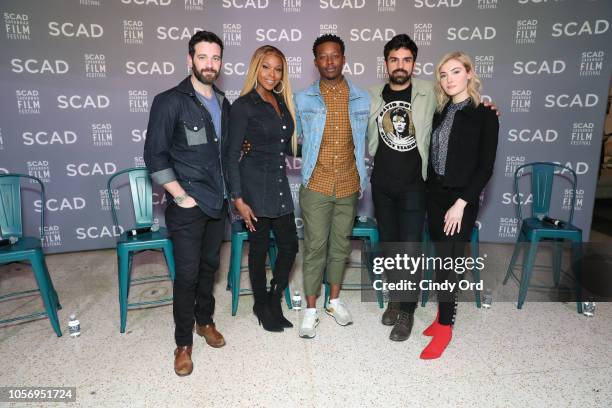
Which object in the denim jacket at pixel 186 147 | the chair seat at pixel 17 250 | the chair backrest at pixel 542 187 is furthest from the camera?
the chair backrest at pixel 542 187

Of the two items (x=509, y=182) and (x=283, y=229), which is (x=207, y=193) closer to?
(x=283, y=229)

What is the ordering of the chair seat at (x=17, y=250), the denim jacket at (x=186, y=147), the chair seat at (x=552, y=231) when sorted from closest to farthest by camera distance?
the denim jacket at (x=186, y=147)
the chair seat at (x=17, y=250)
the chair seat at (x=552, y=231)

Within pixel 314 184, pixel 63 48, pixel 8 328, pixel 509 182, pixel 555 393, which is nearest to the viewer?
pixel 555 393

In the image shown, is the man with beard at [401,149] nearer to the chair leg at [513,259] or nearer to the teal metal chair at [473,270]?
the teal metal chair at [473,270]

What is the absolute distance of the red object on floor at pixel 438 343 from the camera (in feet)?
7.30

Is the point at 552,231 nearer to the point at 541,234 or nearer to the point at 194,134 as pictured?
the point at 541,234

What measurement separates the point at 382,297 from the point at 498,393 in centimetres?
98

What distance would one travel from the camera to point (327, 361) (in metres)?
2.21

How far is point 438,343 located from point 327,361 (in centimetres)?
63

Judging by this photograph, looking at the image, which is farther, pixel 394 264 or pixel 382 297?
pixel 382 297

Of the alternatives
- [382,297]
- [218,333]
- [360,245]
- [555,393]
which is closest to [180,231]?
[218,333]

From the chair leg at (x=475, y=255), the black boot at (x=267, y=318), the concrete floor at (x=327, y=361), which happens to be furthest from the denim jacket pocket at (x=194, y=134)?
the chair leg at (x=475, y=255)

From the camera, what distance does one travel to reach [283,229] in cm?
235

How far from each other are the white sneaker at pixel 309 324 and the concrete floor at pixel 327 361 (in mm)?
60
